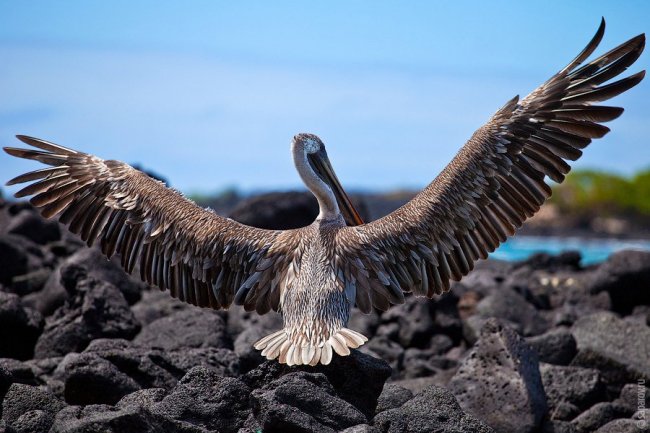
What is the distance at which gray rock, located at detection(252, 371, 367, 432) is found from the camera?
6887 millimetres

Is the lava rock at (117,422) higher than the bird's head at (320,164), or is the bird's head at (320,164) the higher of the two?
the bird's head at (320,164)

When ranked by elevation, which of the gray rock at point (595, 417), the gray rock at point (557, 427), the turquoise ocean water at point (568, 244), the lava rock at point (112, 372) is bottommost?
the lava rock at point (112, 372)

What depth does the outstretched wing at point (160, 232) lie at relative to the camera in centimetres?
911

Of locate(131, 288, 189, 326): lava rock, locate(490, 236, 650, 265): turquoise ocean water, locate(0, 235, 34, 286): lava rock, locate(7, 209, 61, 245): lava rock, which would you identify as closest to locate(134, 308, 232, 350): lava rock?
locate(131, 288, 189, 326): lava rock

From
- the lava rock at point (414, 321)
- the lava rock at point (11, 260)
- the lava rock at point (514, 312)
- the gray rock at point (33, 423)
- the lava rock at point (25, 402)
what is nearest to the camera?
the gray rock at point (33, 423)

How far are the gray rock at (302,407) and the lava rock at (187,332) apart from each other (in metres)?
3.51

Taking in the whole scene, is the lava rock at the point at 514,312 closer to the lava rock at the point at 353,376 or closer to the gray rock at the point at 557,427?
the gray rock at the point at 557,427

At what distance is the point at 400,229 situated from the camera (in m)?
8.94

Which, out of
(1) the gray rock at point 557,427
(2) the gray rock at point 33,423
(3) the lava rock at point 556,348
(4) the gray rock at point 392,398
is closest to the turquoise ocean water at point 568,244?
(3) the lava rock at point 556,348

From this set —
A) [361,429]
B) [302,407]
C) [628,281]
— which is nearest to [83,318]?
[302,407]

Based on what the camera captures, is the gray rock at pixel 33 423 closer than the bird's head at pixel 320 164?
Yes

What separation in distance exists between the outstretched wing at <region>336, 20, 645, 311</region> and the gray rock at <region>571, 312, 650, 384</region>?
7.75ft

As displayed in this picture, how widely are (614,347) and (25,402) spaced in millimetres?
6165

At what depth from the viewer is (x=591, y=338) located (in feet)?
36.8
